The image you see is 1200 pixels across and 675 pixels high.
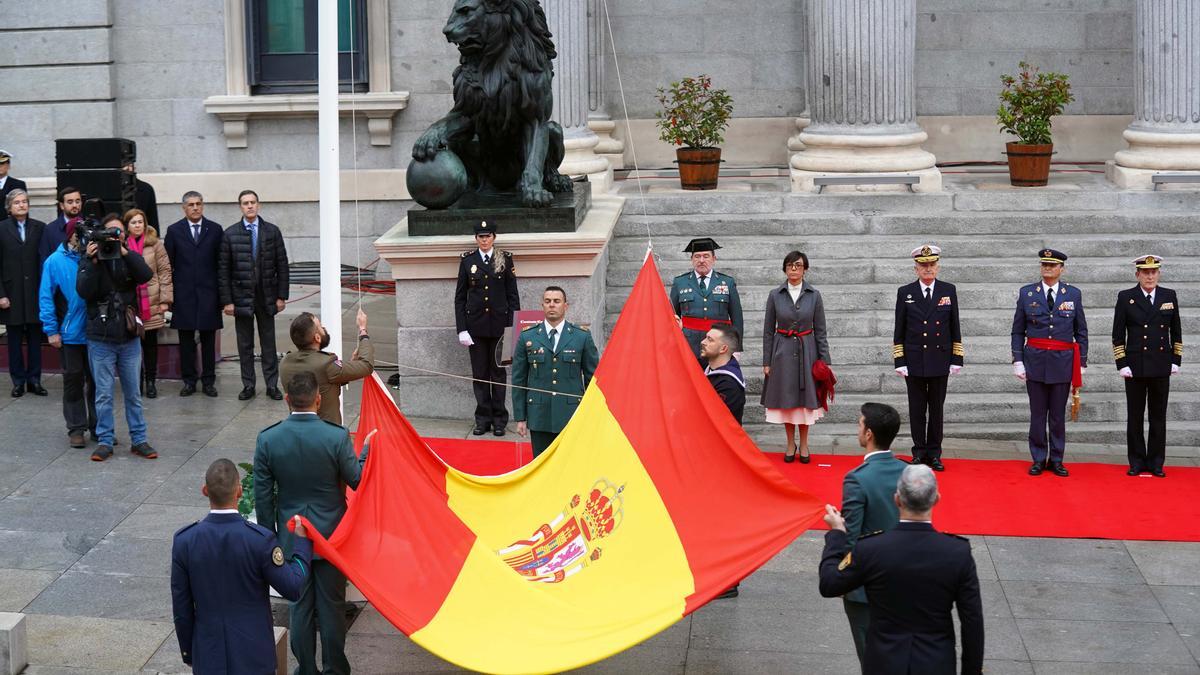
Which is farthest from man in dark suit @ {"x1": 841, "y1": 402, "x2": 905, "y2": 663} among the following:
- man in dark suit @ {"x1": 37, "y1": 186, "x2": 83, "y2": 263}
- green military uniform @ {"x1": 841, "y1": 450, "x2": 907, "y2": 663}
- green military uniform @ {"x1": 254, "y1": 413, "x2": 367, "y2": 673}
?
A: man in dark suit @ {"x1": 37, "y1": 186, "x2": 83, "y2": 263}

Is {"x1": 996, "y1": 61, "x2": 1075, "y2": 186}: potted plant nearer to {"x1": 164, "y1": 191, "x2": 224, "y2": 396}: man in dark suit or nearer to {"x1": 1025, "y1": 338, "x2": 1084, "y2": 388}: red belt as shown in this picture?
{"x1": 1025, "y1": 338, "x2": 1084, "y2": 388}: red belt

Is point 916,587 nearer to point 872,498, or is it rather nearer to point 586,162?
point 872,498

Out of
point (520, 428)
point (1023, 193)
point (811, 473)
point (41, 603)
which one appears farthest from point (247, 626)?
point (1023, 193)

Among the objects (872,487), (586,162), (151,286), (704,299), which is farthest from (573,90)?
(872,487)

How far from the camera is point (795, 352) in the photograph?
12.7m

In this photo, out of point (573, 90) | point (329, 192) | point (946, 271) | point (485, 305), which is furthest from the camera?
point (573, 90)

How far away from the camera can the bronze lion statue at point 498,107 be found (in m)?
13.0

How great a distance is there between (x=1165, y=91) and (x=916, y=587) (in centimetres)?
1229

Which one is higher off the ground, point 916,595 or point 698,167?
point 698,167

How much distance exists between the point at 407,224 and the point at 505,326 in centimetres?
159

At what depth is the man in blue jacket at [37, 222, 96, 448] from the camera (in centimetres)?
1267

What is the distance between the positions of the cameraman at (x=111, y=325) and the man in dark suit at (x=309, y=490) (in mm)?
4776

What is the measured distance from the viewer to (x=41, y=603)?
30.8 feet

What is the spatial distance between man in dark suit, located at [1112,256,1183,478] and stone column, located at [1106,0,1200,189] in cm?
525
